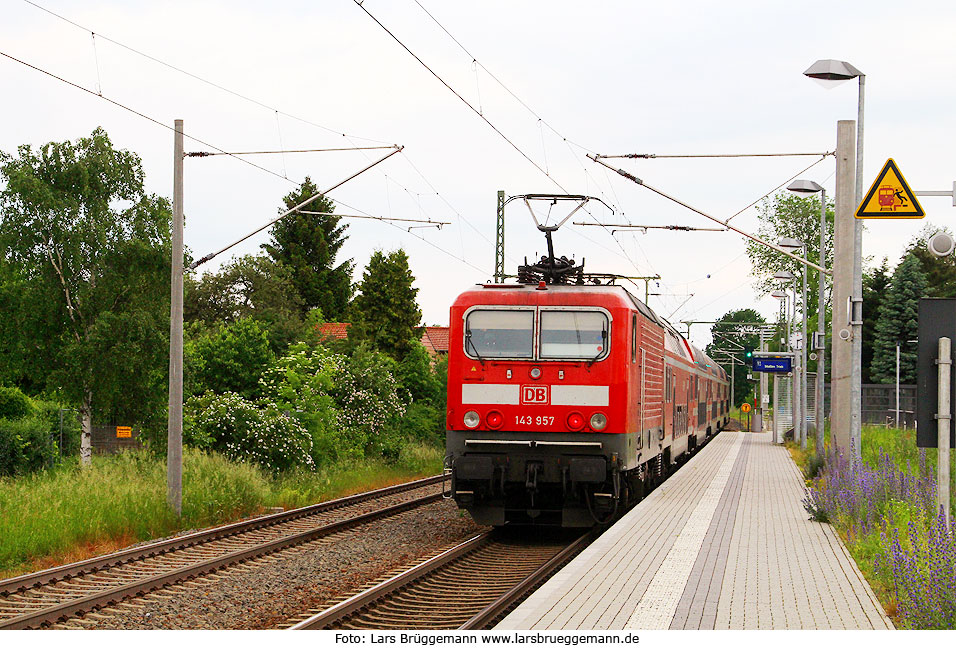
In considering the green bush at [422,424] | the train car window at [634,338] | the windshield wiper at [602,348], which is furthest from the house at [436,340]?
the windshield wiper at [602,348]

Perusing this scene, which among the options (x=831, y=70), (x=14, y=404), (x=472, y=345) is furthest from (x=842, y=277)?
(x=14, y=404)

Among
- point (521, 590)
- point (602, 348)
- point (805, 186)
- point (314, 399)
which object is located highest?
point (805, 186)

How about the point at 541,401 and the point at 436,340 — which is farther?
the point at 436,340

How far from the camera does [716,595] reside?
8.84m

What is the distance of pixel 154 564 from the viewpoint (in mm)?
12227

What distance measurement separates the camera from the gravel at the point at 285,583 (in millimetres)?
9344

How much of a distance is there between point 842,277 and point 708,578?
9731 mm

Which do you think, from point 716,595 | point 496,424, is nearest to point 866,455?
point 496,424

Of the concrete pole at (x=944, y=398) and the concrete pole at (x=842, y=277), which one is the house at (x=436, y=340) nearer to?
the concrete pole at (x=842, y=277)

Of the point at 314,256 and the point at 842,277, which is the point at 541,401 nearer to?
the point at 842,277

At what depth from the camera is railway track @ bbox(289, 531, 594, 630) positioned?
9.08 metres

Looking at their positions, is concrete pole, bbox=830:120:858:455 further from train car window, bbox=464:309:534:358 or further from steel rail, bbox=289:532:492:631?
steel rail, bbox=289:532:492:631

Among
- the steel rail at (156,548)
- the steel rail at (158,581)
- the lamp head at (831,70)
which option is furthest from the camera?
the lamp head at (831,70)

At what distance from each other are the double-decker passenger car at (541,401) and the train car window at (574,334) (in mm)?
13
